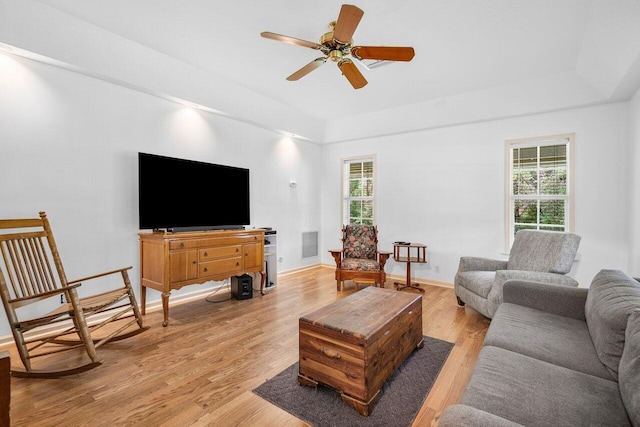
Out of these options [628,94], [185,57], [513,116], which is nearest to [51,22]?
[185,57]

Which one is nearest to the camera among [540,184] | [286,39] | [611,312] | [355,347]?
[611,312]

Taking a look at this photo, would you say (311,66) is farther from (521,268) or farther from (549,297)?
(521,268)

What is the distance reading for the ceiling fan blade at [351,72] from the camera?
2697mm

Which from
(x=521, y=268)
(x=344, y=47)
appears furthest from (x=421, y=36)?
(x=521, y=268)

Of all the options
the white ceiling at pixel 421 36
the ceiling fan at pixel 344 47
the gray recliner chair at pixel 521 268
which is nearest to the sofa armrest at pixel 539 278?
the gray recliner chair at pixel 521 268

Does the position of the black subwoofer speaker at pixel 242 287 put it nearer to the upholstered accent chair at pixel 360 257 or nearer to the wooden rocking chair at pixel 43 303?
the upholstered accent chair at pixel 360 257

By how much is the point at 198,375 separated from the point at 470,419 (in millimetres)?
1930

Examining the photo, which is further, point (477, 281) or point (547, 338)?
point (477, 281)

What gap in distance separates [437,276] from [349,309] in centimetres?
317

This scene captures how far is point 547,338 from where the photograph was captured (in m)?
1.80

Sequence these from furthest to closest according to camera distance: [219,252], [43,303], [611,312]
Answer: [219,252] → [43,303] → [611,312]

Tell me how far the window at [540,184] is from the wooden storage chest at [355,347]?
308 cm

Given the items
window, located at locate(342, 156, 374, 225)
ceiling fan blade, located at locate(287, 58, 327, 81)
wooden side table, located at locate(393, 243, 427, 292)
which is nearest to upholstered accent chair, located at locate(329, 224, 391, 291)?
wooden side table, located at locate(393, 243, 427, 292)

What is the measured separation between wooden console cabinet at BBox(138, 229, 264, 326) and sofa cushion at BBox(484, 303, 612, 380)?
9.42ft
